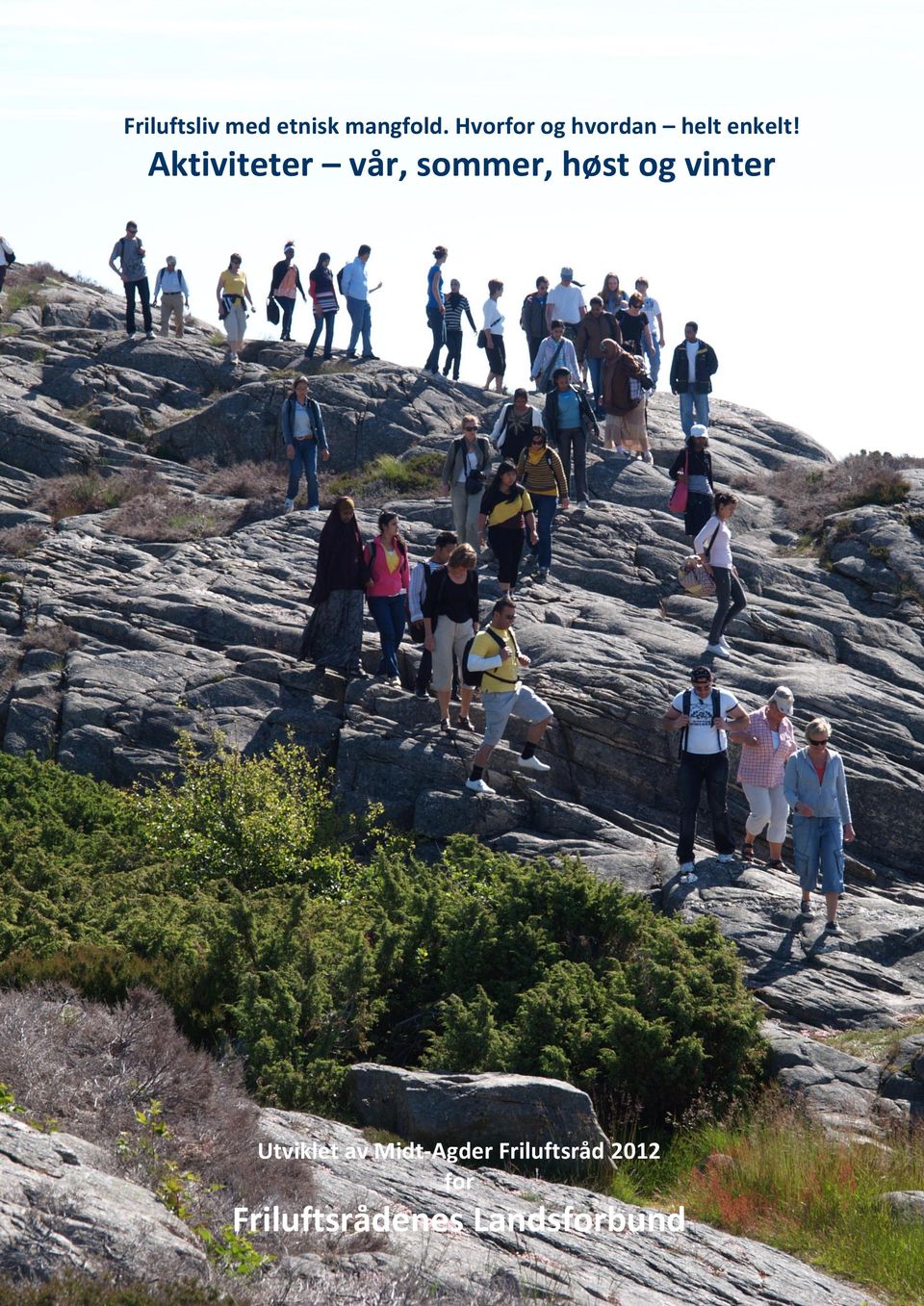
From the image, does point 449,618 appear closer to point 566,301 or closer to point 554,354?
point 554,354

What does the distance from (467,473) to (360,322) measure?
553 inches

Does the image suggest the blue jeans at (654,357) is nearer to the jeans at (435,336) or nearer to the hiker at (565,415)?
the jeans at (435,336)

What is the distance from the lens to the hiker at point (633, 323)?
26891 millimetres

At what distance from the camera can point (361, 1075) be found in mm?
9297

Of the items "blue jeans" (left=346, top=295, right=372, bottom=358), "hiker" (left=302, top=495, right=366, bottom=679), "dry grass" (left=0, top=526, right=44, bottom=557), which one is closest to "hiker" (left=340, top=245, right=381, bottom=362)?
"blue jeans" (left=346, top=295, right=372, bottom=358)

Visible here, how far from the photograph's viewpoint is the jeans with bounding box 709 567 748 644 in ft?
61.0

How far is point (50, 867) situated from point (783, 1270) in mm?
8014

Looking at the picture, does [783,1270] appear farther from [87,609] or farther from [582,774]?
[87,609]

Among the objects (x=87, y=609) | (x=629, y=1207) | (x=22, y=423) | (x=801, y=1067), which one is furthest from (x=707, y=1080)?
(x=22, y=423)

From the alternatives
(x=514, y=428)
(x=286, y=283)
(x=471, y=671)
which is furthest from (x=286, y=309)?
(x=471, y=671)

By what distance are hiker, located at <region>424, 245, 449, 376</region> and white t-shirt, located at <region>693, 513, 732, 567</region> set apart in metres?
12.9

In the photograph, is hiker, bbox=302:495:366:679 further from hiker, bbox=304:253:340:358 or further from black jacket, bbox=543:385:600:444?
hiker, bbox=304:253:340:358

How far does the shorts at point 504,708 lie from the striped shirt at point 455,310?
53.3ft

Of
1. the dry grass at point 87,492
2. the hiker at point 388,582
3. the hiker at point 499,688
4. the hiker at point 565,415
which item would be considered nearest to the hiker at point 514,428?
the hiker at point 565,415
